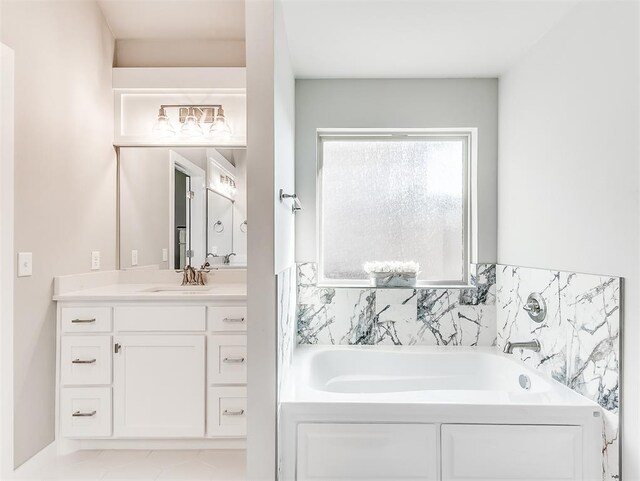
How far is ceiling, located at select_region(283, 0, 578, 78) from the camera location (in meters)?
1.98

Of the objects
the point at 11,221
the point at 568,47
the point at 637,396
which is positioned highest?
the point at 568,47

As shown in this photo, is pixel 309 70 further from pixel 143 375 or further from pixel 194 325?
pixel 143 375

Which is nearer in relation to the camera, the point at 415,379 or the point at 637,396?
the point at 637,396

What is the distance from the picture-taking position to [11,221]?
197cm

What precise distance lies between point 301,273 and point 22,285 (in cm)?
157

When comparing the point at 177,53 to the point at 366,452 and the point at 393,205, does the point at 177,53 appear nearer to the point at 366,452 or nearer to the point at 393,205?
the point at 393,205

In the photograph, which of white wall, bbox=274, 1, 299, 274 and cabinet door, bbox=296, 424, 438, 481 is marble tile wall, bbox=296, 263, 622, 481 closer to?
white wall, bbox=274, 1, 299, 274

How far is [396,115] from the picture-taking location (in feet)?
9.18

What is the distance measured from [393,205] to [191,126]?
5.07 ft

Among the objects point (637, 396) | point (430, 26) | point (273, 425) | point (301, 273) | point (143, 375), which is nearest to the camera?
point (637, 396)

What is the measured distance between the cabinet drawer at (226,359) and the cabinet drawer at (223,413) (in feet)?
0.19

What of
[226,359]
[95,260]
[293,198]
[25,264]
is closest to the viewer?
[25,264]

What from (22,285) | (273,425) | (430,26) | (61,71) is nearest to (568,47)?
(430,26)

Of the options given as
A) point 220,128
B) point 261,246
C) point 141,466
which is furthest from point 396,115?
point 141,466
